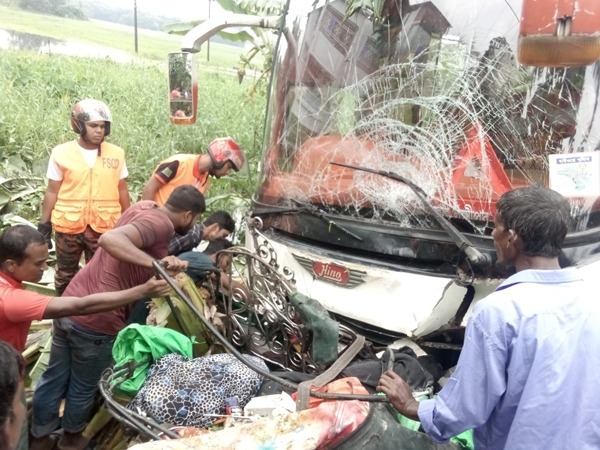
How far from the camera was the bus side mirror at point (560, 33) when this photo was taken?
84.0 inches

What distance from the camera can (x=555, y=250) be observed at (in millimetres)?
1883

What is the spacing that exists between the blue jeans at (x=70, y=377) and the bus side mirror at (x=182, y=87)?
133 centimetres

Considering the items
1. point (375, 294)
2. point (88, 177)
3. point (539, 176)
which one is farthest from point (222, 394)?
point (88, 177)

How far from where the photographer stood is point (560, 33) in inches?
84.6

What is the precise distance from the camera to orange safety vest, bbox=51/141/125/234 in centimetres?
464

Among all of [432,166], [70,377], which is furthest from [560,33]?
[70,377]

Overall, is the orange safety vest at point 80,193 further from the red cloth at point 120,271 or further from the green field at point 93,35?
the green field at point 93,35

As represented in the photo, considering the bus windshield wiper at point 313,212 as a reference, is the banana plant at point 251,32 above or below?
above

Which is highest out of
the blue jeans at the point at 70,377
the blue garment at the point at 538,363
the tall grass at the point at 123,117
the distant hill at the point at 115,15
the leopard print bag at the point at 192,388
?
the distant hill at the point at 115,15

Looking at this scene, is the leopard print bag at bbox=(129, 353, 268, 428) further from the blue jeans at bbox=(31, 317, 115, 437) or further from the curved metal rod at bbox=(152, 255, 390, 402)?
the blue jeans at bbox=(31, 317, 115, 437)

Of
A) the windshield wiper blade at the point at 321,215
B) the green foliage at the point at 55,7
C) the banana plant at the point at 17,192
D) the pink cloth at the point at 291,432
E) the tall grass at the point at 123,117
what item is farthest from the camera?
the green foliage at the point at 55,7

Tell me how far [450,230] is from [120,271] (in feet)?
5.46

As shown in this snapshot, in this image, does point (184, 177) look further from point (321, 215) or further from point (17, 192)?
point (17, 192)

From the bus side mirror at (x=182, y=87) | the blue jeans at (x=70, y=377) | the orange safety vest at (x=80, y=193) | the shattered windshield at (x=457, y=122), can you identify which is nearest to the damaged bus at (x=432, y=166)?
the shattered windshield at (x=457, y=122)
